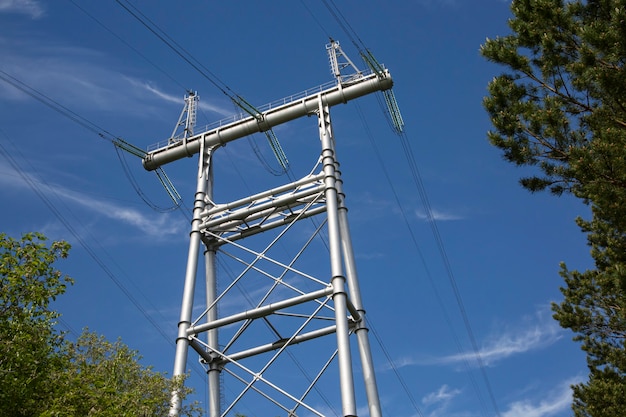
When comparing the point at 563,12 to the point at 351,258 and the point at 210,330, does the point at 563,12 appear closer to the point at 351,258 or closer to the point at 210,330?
the point at 351,258

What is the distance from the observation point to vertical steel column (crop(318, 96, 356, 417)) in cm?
1783

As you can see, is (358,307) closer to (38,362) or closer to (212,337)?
(212,337)

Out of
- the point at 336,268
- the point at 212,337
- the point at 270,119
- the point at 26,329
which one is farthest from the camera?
the point at 270,119

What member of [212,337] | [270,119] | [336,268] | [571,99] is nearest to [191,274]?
[212,337]

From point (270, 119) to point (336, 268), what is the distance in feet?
26.6

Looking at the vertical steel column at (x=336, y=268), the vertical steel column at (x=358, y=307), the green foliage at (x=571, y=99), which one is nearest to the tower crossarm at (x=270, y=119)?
the vertical steel column at (x=336, y=268)

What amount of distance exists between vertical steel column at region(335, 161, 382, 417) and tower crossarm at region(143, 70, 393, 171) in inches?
119

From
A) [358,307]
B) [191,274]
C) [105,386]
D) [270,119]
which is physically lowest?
[105,386]

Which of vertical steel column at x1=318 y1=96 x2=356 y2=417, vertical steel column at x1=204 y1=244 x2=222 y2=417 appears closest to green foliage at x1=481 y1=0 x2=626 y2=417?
vertical steel column at x1=318 y1=96 x2=356 y2=417

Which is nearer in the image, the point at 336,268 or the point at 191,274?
the point at 336,268

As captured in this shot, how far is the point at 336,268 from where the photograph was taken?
20156 millimetres

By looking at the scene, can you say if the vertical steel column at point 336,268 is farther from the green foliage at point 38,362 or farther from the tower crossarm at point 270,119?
the green foliage at point 38,362

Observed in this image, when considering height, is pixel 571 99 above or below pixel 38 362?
above

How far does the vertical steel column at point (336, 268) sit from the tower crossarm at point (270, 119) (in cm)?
57
